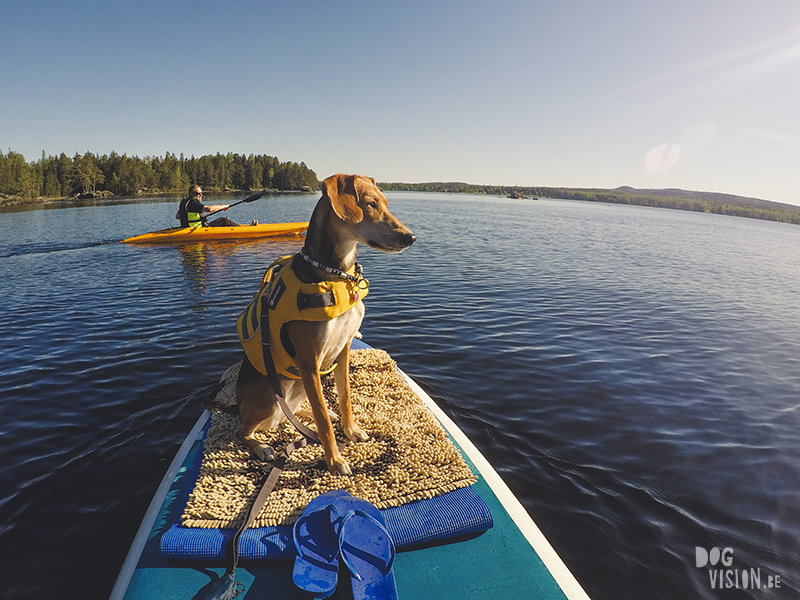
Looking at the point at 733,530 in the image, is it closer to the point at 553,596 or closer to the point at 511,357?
the point at 553,596

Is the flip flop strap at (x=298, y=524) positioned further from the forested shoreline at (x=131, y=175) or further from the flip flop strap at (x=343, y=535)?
the forested shoreline at (x=131, y=175)

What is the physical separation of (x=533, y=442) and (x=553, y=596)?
3209 mm

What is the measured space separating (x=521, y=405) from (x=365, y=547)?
175 inches

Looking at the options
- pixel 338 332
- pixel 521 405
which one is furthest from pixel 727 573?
pixel 338 332

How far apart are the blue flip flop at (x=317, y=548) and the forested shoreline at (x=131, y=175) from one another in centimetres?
10444

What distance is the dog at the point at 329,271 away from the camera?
3.17m

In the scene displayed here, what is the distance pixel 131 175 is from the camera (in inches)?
4311

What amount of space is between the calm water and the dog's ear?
11.6 ft

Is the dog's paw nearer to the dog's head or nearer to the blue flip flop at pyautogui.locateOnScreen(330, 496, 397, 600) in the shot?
the blue flip flop at pyautogui.locateOnScreen(330, 496, 397, 600)

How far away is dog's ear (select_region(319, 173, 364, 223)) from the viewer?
10.2ft

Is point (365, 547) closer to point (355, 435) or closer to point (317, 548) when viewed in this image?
point (317, 548)

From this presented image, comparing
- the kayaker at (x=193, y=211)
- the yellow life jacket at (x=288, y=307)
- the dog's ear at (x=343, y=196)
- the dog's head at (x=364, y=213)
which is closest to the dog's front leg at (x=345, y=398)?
the yellow life jacket at (x=288, y=307)

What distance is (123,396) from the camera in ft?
20.9

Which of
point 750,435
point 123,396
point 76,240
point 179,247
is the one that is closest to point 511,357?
point 750,435
